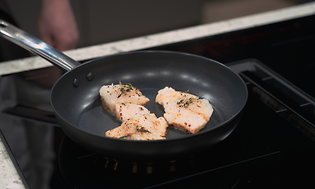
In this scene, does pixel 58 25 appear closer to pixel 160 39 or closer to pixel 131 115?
pixel 160 39

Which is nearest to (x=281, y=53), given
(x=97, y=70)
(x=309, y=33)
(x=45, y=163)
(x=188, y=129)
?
(x=309, y=33)

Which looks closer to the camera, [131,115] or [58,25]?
[131,115]

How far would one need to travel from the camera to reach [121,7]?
350cm

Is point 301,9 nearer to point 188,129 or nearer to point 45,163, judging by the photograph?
point 188,129

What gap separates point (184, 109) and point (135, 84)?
27cm

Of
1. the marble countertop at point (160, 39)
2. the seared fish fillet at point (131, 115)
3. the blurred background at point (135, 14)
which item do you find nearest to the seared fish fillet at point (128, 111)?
the seared fish fillet at point (131, 115)

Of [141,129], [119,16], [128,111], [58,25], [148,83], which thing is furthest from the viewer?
[119,16]

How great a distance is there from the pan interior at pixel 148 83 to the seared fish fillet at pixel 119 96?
26 millimetres

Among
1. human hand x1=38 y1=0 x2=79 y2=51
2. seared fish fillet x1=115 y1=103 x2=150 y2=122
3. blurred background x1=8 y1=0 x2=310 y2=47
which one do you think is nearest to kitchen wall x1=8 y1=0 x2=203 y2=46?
blurred background x1=8 y1=0 x2=310 y2=47

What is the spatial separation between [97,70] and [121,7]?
2.52 m

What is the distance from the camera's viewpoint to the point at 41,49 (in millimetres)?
1026

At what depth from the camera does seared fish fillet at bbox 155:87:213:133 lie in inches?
37.4

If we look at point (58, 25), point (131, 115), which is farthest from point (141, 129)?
point (58, 25)

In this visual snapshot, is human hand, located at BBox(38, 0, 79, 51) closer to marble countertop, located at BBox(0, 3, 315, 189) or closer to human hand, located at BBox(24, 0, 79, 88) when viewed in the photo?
human hand, located at BBox(24, 0, 79, 88)
